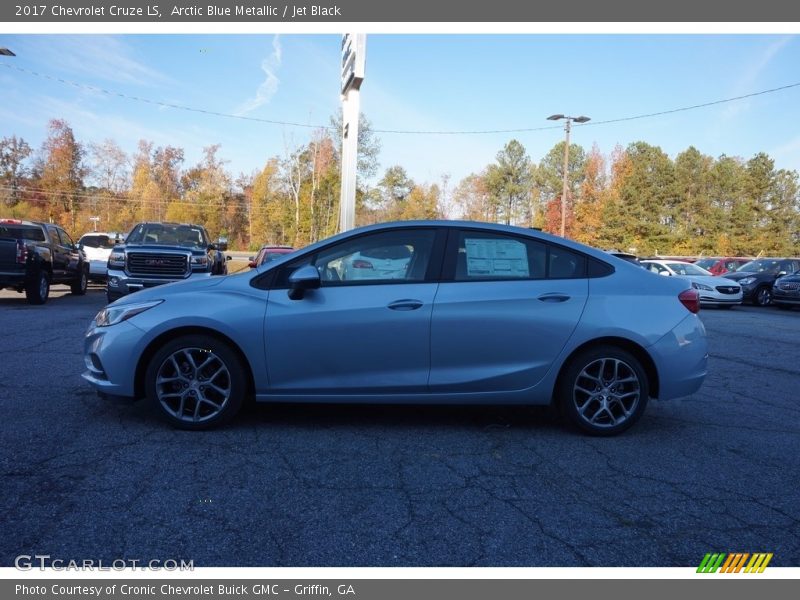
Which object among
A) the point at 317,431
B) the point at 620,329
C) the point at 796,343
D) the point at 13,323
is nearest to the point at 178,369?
the point at 317,431

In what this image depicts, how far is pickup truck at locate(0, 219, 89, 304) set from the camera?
13.2 meters

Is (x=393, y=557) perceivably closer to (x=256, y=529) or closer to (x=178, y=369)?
(x=256, y=529)

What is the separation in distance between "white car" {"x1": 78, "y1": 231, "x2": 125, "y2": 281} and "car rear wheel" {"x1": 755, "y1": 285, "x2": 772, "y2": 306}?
2240 cm

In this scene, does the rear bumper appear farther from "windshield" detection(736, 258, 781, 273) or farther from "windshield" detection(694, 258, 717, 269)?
"windshield" detection(694, 258, 717, 269)

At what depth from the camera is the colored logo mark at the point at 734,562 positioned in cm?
278

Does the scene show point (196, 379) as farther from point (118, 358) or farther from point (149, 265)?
point (149, 265)

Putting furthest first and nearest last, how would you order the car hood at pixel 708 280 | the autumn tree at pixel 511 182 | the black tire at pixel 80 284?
the autumn tree at pixel 511 182, the car hood at pixel 708 280, the black tire at pixel 80 284

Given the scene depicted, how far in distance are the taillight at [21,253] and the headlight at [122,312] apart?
408 inches

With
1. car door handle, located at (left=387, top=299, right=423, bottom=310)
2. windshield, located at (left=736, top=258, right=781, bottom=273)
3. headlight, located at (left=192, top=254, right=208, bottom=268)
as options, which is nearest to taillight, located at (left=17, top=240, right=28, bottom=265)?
headlight, located at (left=192, top=254, right=208, bottom=268)

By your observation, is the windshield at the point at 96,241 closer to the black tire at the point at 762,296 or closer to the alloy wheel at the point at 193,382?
the alloy wheel at the point at 193,382

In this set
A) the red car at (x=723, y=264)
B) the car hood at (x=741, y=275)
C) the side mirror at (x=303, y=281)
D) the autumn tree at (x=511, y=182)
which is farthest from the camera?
the autumn tree at (x=511, y=182)

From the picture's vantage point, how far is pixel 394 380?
4.48 m

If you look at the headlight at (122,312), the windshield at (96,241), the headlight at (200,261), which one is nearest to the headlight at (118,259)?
the headlight at (200,261)

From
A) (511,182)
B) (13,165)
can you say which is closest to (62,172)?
(13,165)
